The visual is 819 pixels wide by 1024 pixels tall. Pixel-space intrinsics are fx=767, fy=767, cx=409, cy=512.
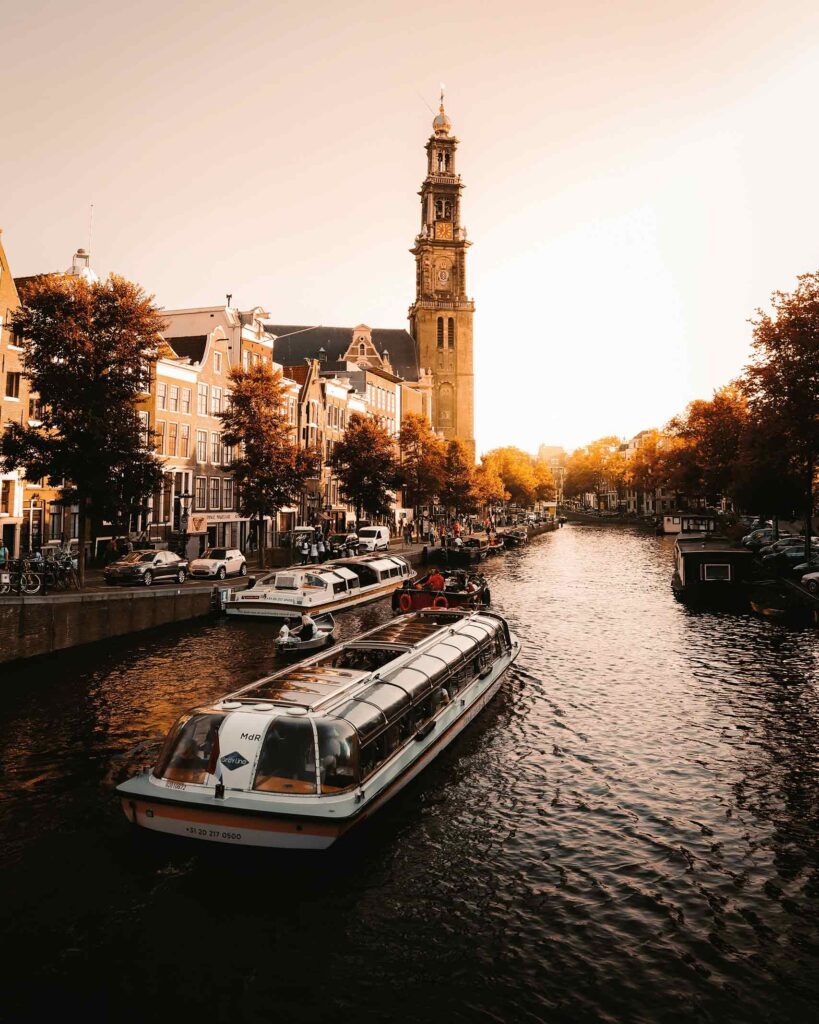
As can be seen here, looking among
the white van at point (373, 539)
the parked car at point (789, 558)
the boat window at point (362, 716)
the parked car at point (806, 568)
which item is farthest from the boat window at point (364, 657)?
the parked car at point (789, 558)

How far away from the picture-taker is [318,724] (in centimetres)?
1290

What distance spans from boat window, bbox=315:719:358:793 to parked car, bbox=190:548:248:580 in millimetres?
30419

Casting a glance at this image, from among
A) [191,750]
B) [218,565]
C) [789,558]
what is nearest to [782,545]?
[789,558]

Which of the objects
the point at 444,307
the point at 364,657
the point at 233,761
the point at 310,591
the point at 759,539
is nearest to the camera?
the point at 233,761

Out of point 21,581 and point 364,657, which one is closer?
point 364,657

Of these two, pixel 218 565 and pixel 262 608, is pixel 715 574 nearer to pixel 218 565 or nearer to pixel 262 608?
pixel 262 608

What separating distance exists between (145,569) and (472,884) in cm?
2804

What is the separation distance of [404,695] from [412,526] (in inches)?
2845

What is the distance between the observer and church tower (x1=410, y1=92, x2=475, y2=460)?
13925 cm

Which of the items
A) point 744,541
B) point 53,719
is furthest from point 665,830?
point 744,541

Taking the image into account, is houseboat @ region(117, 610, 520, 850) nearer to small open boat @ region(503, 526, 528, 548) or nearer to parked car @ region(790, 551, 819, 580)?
parked car @ region(790, 551, 819, 580)

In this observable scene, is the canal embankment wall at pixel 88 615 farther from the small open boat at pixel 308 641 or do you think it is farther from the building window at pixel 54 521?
the building window at pixel 54 521

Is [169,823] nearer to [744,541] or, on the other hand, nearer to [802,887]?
[802,887]

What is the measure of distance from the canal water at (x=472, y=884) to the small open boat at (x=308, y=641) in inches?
243
